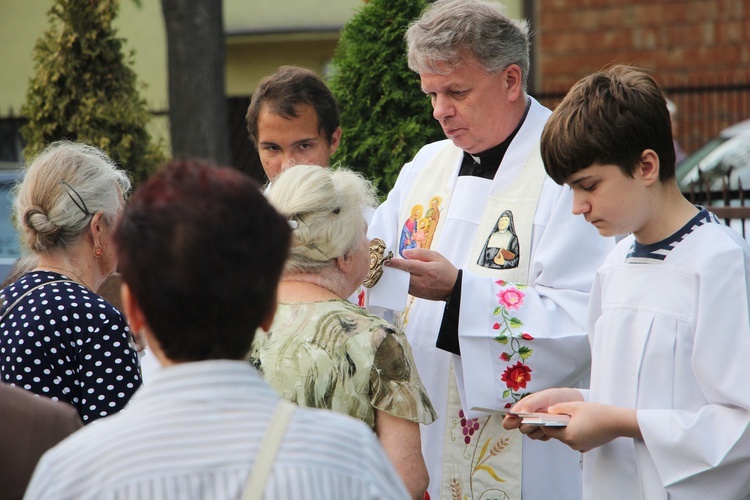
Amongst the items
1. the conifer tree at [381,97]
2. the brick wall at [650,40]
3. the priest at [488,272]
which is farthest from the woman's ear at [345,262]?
the brick wall at [650,40]

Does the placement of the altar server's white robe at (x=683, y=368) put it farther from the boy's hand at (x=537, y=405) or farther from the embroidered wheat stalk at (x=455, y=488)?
the embroidered wheat stalk at (x=455, y=488)

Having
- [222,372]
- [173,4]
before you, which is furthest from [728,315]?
[173,4]

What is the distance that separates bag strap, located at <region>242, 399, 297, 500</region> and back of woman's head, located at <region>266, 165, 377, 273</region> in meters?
1.23

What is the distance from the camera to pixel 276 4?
51.6 feet

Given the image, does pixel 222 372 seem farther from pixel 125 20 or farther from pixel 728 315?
pixel 125 20

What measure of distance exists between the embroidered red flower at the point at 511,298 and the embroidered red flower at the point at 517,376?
0.19m

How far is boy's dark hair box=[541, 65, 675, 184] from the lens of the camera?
2730 millimetres

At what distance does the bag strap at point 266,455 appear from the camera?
153 cm

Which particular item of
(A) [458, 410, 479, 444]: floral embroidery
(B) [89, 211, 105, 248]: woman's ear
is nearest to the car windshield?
(A) [458, 410, 479, 444]: floral embroidery

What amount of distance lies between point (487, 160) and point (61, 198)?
1528 millimetres

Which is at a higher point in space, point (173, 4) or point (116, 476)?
point (173, 4)

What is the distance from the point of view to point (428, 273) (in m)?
3.34

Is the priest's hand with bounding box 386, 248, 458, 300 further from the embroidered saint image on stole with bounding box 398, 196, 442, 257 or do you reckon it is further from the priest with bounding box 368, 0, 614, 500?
the embroidered saint image on stole with bounding box 398, 196, 442, 257

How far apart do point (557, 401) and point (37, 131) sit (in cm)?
574
